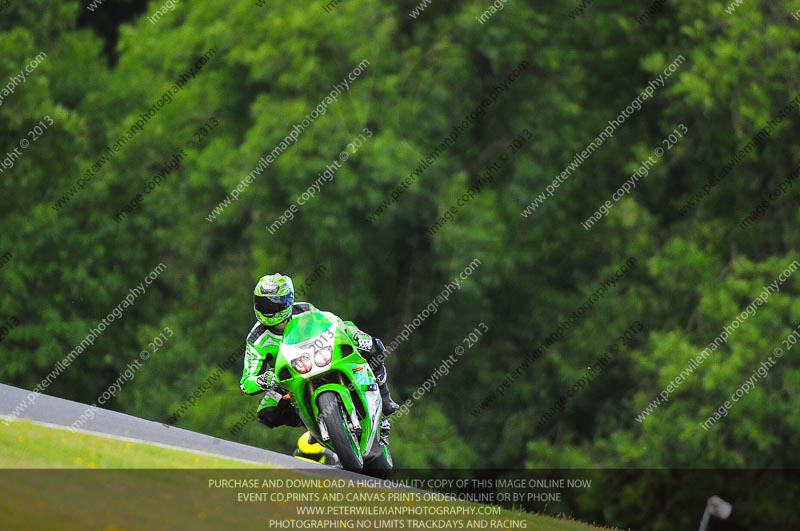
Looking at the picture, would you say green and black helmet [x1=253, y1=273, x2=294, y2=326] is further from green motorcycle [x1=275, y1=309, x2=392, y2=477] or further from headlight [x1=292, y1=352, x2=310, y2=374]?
headlight [x1=292, y1=352, x2=310, y2=374]

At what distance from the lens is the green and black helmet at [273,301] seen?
492 inches

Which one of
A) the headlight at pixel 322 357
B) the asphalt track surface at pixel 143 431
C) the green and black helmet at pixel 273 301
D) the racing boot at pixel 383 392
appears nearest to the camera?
the headlight at pixel 322 357

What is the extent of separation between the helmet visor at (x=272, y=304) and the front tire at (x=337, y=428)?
0.82 metres

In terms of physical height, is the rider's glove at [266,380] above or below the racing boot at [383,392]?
below

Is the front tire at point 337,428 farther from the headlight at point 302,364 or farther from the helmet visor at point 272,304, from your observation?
the helmet visor at point 272,304

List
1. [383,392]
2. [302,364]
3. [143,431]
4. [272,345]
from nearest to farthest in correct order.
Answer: [302,364]
[272,345]
[383,392]
[143,431]

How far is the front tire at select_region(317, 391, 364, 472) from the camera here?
1220 centimetres

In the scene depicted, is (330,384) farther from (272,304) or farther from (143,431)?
(143,431)

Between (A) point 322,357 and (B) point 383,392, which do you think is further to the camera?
(B) point 383,392

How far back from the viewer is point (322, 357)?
40.4 feet

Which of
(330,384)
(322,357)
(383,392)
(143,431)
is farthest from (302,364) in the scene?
(143,431)

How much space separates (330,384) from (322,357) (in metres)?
0.23

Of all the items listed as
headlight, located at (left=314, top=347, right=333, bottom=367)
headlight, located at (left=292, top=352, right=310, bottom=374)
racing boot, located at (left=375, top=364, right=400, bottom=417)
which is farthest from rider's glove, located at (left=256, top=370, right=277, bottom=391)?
racing boot, located at (left=375, top=364, right=400, bottom=417)

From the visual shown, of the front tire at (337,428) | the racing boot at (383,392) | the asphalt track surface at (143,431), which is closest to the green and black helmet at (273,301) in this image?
the front tire at (337,428)
